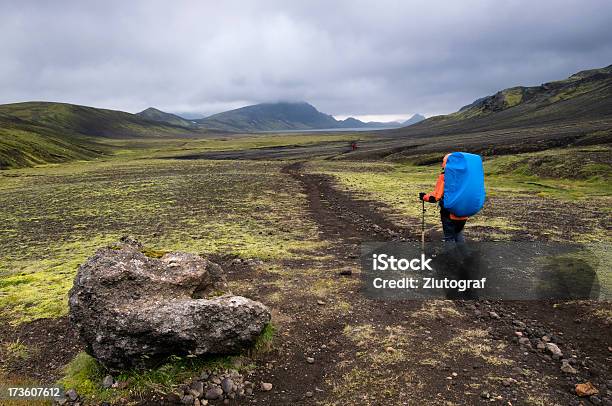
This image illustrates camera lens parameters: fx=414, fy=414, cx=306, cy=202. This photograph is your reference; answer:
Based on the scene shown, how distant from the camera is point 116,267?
386 inches

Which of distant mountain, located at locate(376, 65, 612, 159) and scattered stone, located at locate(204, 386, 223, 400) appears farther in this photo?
distant mountain, located at locate(376, 65, 612, 159)

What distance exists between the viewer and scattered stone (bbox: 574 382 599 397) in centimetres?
773

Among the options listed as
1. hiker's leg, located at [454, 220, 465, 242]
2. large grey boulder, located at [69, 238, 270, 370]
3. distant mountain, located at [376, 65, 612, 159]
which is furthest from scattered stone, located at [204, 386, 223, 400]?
distant mountain, located at [376, 65, 612, 159]

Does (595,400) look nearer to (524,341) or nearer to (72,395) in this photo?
(524,341)

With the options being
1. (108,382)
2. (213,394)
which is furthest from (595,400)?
(108,382)

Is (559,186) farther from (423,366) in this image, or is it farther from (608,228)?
(423,366)

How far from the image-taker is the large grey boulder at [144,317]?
870cm

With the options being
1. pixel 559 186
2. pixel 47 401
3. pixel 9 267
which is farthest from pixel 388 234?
pixel 559 186

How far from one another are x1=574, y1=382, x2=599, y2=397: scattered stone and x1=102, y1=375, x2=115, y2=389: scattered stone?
924cm

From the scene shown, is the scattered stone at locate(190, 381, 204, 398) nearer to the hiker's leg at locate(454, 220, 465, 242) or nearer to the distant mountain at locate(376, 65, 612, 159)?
the hiker's leg at locate(454, 220, 465, 242)

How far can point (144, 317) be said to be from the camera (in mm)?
8766

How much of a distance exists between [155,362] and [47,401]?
84.9 inches

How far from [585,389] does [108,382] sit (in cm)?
945

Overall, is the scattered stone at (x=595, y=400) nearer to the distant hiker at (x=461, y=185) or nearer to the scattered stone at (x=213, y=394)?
the distant hiker at (x=461, y=185)
